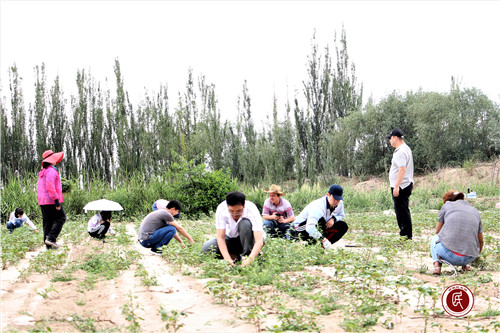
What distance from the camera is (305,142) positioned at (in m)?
27.7

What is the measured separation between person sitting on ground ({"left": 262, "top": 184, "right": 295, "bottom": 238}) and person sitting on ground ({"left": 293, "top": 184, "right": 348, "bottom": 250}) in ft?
1.56

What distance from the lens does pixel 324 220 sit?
690 cm

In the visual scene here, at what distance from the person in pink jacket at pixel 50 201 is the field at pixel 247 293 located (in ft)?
2.26

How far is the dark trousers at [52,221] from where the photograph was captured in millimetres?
7938

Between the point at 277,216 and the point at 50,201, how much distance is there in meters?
3.77

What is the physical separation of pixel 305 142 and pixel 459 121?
Result: 366 inches

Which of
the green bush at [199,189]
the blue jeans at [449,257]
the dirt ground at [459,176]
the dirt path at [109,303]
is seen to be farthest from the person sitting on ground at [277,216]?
the dirt ground at [459,176]

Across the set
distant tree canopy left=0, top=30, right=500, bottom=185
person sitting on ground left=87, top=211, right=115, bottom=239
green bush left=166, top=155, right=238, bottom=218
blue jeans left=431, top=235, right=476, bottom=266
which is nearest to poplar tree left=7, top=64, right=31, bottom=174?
distant tree canopy left=0, top=30, right=500, bottom=185

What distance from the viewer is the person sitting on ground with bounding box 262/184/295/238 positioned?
7723mm

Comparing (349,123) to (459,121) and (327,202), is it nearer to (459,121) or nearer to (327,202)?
(459,121)

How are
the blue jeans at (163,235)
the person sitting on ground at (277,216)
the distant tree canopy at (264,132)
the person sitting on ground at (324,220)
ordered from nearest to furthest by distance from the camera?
the person sitting on ground at (324,220)
the blue jeans at (163,235)
the person sitting on ground at (277,216)
the distant tree canopy at (264,132)

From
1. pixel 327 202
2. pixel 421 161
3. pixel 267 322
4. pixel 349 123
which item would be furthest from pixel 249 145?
pixel 267 322

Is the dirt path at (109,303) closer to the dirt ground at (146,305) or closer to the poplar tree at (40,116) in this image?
the dirt ground at (146,305)

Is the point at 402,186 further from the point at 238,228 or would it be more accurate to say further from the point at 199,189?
the point at 199,189
